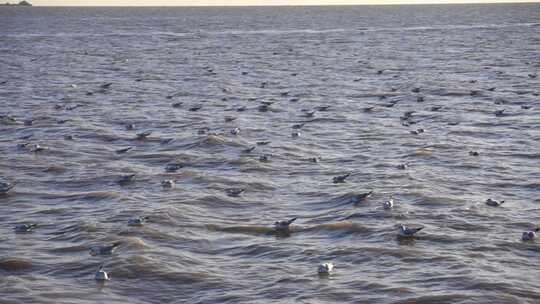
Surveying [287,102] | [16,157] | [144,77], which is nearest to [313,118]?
[287,102]

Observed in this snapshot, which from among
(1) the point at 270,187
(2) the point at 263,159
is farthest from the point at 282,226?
(2) the point at 263,159

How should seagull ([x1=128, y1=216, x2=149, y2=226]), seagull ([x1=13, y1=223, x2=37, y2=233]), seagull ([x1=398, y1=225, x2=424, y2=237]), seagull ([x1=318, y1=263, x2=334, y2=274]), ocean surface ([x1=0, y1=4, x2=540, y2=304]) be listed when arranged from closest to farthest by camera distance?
ocean surface ([x1=0, y1=4, x2=540, y2=304]), seagull ([x1=318, y1=263, x2=334, y2=274]), seagull ([x1=398, y1=225, x2=424, y2=237]), seagull ([x1=13, y1=223, x2=37, y2=233]), seagull ([x1=128, y1=216, x2=149, y2=226])

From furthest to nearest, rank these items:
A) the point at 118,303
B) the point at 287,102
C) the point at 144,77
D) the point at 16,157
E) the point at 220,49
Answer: the point at 220,49 < the point at 144,77 < the point at 287,102 < the point at 16,157 < the point at 118,303

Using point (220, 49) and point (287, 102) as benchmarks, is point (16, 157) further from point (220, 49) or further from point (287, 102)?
point (220, 49)

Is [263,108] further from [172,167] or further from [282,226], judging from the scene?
[282,226]

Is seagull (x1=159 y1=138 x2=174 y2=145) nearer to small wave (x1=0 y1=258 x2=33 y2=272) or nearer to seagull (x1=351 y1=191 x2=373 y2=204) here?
seagull (x1=351 y1=191 x2=373 y2=204)

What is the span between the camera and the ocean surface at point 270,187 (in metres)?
16.5

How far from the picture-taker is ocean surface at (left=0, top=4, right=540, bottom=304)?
1650cm

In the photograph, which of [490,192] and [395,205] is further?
[490,192]

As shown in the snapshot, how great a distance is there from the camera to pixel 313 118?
117 ft

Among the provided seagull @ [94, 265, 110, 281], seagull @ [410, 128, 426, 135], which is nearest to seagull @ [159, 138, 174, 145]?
seagull @ [410, 128, 426, 135]

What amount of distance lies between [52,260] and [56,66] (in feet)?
A: 143

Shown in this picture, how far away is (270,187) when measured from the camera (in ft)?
77.9

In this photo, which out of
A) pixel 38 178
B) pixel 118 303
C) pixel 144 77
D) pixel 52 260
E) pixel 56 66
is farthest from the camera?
pixel 56 66
